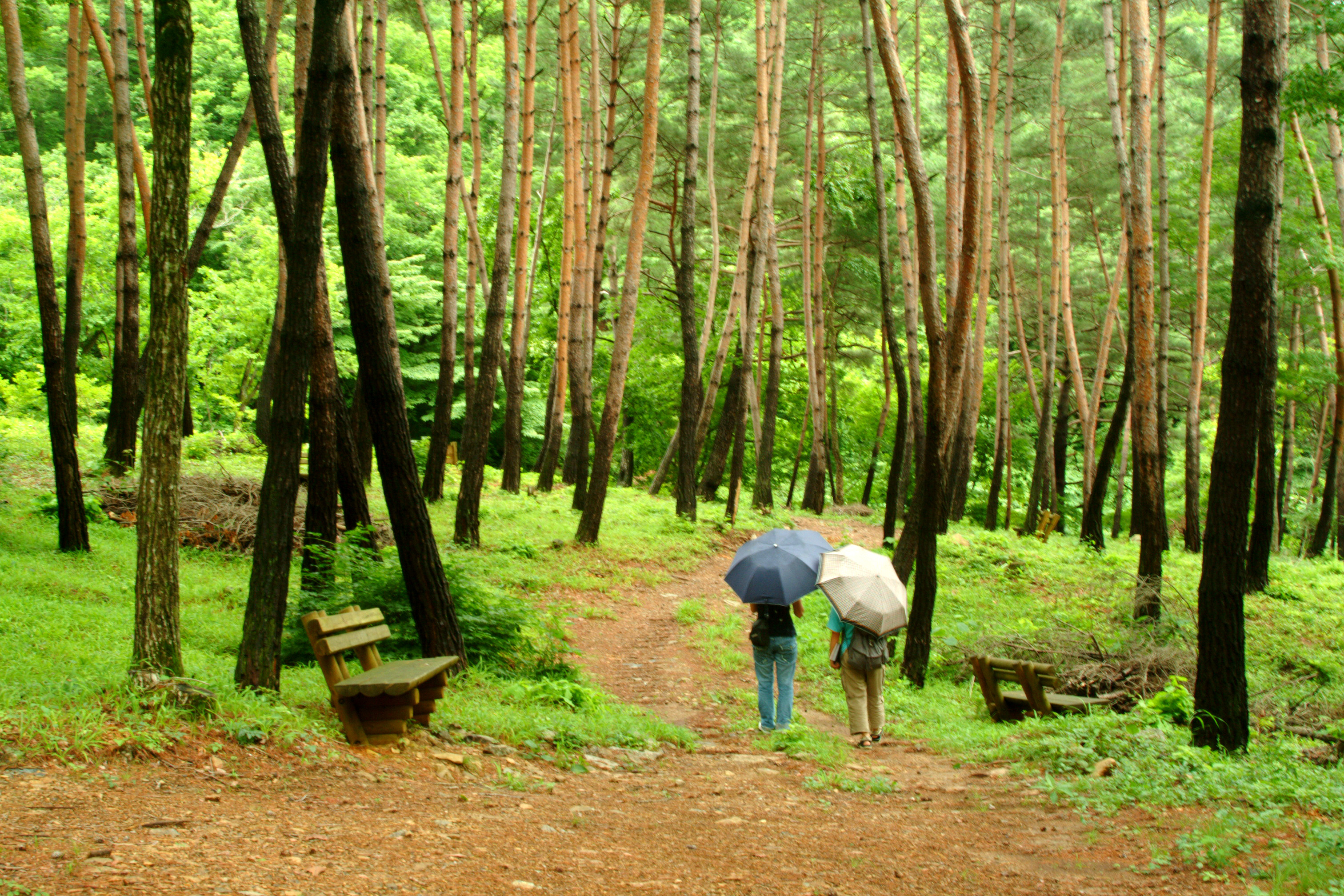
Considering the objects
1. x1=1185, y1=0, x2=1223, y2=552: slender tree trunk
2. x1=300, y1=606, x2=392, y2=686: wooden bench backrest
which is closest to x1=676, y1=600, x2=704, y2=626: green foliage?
x1=300, y1=606, x2=392, y2=686: wooden bench backrest

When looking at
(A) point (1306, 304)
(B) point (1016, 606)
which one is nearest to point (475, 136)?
(B) point (1016, 606)

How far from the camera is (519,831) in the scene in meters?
4.44

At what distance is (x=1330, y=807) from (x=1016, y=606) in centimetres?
890

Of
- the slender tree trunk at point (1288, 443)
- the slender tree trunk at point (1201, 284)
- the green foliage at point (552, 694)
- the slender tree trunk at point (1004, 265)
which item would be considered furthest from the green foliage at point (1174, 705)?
the slender tree trunk at point (1288, 443)

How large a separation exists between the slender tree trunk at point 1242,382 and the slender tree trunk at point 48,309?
9438 mm

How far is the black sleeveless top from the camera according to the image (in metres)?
7.42

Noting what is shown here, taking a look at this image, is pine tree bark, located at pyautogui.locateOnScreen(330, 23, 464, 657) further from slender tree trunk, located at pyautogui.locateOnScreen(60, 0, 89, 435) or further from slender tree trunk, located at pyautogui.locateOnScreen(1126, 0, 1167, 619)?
slender tree trunk, located at pyautogui.locateOnScreen(1126, 0, 1167, 619)

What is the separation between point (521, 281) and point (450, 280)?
165 cm

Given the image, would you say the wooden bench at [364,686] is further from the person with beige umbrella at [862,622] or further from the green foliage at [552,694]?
the person with beige umbrella at [862,622]

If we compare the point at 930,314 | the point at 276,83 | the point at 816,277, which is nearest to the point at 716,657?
the point at 930,314

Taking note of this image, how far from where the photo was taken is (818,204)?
76.9ft

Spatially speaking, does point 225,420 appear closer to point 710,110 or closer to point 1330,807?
point 710,110

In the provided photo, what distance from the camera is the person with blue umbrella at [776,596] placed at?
7.23 meters

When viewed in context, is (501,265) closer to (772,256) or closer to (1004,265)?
(772,256)
